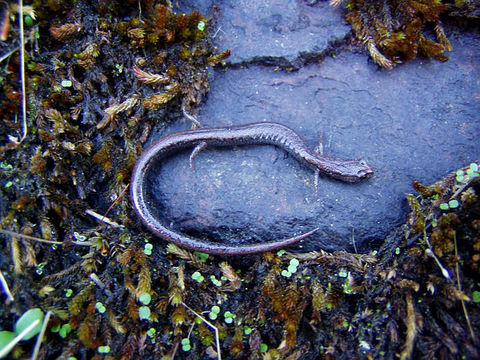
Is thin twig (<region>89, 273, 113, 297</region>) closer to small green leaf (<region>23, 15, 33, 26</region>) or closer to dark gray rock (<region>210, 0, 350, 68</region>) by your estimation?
small green leaf (<region>23, 15, 33, 26</region>)

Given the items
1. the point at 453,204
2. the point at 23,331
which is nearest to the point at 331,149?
the point at 453,204

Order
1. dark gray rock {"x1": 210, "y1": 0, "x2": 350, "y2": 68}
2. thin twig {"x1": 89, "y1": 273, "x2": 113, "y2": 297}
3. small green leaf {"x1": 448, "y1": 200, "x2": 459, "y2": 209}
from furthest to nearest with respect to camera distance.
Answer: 1. dark gray rock {"x1": 210, "y1": 0, "x2": 350, "y2": 68}
2. thin twig {"x1": 89, "y1": 273, "x2": 113, "y2": 297}
3. small green leaf {"x1": 448, "y1": 200, "x2": 459, "y2": 209}

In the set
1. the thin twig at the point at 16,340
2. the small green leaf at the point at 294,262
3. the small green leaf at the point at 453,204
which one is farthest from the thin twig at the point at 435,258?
the thin twig at the point at 16,340

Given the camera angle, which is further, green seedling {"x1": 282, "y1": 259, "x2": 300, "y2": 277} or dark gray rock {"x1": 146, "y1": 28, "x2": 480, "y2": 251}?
dark gray rock {"x1": 146, "y1": 28, "x2": 480, "y2": 251}

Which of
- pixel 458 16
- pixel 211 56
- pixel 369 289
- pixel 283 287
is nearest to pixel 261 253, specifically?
pixel 283 287

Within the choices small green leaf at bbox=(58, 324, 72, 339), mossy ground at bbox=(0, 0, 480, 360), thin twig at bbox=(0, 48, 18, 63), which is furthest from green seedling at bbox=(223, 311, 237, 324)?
thin twig at bbox=(0, 48, 18, 63)

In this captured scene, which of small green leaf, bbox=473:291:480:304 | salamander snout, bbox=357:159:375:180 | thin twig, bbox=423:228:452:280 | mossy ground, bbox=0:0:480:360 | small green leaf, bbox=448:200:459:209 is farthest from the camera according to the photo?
salamander snout, bbox=357:159:375:180

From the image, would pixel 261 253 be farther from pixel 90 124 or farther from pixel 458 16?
pixel 458 16
